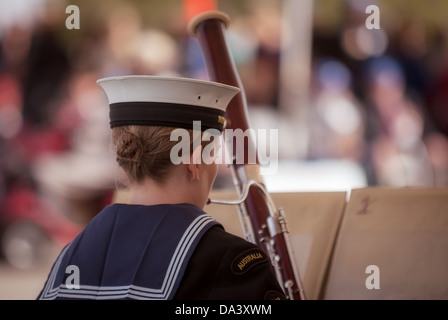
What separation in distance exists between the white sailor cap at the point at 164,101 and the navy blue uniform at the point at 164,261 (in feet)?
0.49

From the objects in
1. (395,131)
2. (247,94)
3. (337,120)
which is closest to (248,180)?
(247,94)

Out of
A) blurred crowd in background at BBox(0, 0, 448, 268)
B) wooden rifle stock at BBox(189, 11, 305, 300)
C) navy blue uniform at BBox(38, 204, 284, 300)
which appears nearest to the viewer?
navy blue uniform at BBox(38, 204, 284, 300)

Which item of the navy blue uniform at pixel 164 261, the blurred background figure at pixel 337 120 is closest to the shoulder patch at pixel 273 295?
the navy blue uniform at pixel 164 261

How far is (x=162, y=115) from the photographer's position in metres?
1.05

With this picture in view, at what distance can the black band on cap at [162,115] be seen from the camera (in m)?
1.05

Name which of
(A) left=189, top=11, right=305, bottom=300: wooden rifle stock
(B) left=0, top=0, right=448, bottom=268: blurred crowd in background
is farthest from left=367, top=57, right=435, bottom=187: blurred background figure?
(A) left=189, top=11, right=305, bottom=300: wooden rifle stock

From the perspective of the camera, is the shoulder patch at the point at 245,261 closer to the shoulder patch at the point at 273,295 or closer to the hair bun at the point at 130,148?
the shoulder patch at the point at 273,295

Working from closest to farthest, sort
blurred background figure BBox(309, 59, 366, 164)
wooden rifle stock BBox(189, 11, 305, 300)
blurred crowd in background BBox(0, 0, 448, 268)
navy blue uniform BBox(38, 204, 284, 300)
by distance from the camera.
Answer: navy blue uniform BBox(38, 204, 284, 300), wooden rifle stock BBox(189, 11, 305, 300), blurred crowd in background BBox(0, 0, 448, 268), blurred background figure BBox(309, 59, 366, 164)

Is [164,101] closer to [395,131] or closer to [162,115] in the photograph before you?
[162,115]

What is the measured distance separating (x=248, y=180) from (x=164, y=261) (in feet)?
1.40

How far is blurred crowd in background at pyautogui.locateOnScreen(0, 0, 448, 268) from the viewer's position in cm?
448

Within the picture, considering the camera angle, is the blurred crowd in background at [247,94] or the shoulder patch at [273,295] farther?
the blurred crowd in background at [247,94]

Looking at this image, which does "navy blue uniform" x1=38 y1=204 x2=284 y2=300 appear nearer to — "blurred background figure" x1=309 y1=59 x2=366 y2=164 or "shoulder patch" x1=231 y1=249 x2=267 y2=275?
"shoulder patch" x1=231 y1=249 x2=267 y2=275

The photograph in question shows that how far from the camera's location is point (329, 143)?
4.96 metres
